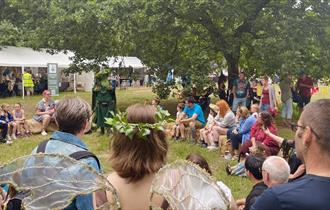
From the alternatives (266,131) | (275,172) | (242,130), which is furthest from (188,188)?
(242,130)

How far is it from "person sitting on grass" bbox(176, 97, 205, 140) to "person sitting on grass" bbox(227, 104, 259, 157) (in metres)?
1.62

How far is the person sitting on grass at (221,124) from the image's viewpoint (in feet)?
31.3

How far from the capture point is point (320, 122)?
1780mm

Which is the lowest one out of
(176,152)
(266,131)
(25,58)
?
(176,152)

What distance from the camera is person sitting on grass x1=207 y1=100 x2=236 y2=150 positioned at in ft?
31.3

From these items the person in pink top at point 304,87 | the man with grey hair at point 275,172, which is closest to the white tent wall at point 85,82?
the person in pink top at point 304,87

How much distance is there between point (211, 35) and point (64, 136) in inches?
489

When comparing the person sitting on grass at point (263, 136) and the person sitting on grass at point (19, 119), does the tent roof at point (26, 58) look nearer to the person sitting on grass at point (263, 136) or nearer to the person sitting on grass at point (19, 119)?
the person sitting on grass at point (19, 119)

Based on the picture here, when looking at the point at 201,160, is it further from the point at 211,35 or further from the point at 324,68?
the point at 211,35

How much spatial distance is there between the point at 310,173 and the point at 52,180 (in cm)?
106

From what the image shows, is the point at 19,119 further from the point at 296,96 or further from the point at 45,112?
the point at 296,96

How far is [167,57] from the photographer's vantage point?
15820mm

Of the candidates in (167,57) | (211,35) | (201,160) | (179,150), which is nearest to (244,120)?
(179,150)

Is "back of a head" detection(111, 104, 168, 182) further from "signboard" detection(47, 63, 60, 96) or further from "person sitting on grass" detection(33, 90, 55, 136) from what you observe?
"signboard" detection(47, 63, 60, 96)
